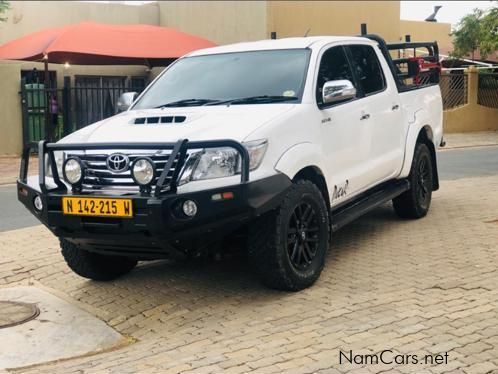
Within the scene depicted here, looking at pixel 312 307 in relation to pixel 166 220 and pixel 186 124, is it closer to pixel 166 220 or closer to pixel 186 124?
pixel 166 220

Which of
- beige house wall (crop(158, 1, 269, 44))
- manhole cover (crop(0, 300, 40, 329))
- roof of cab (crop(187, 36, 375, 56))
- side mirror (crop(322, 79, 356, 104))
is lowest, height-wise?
manhole cover (crop(0, 300, 40, 329))

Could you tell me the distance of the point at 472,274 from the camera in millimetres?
5355

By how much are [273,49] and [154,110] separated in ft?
4.07

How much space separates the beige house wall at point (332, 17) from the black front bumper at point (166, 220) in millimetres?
17259

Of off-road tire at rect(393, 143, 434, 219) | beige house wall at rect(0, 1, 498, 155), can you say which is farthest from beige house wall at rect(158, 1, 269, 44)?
off-road tire at rect(393, 143, 434, 219)

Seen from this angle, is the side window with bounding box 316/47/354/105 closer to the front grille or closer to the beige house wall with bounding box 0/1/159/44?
the front grille

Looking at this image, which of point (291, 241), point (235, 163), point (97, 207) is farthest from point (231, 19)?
point (97, 207)

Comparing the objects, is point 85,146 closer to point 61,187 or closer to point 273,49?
point 61,187

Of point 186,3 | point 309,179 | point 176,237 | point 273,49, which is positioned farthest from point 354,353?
point 186,3

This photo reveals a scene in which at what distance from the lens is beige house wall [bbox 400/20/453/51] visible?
3272 centimetres

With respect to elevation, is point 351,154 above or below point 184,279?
above

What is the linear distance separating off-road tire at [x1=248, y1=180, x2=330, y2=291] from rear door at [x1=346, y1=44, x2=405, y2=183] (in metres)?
1.26

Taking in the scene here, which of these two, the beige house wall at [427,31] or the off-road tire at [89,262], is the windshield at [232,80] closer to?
the off-road tire at [89,262]

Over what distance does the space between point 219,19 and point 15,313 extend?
1885 cm
